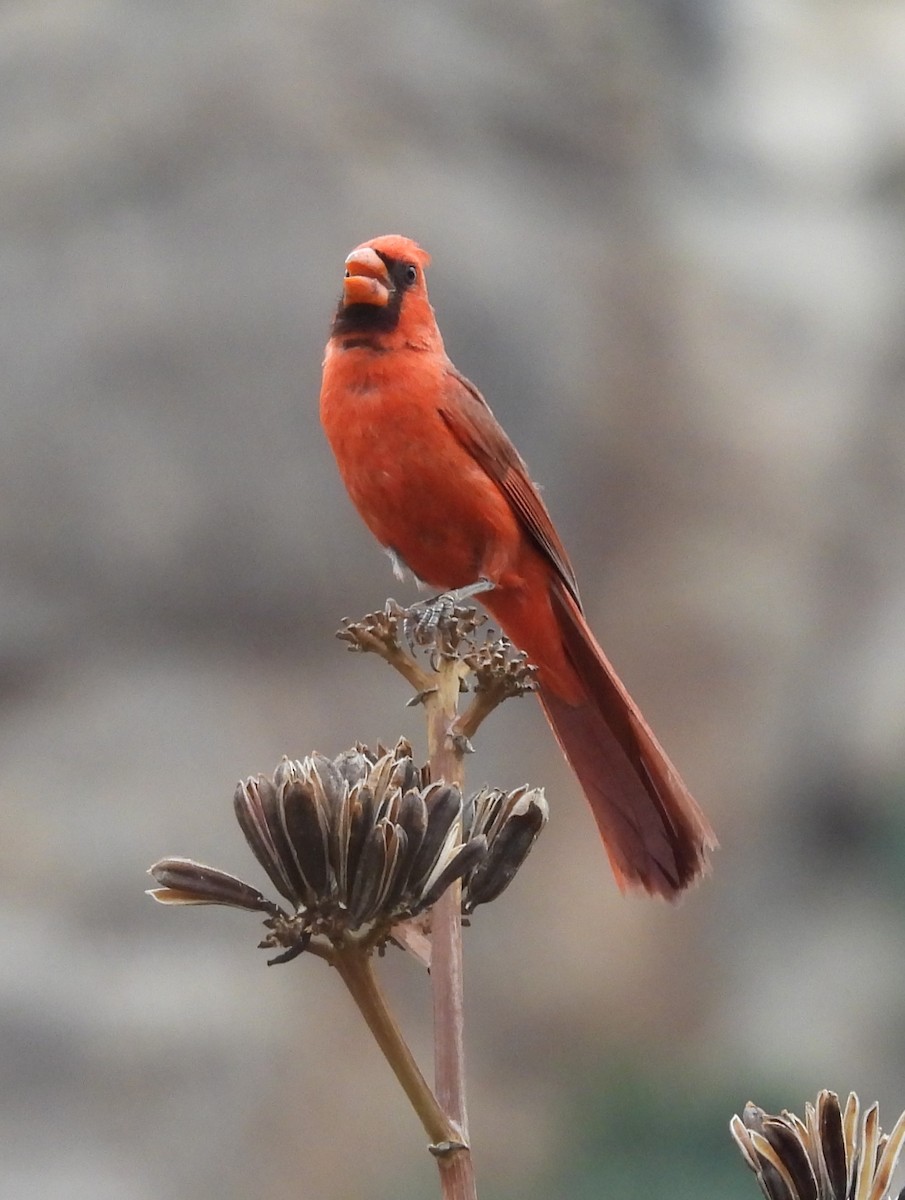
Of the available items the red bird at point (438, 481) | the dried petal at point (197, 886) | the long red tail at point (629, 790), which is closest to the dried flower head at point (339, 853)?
the dried petal at point (197, 886)

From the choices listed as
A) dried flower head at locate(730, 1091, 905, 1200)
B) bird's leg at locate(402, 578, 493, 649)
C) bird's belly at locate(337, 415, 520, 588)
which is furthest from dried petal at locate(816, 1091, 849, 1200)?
bird's belly at locate(337, 415, 520, 588)

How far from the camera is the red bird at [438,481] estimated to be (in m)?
0.91

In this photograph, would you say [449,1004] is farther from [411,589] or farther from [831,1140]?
[411,589]

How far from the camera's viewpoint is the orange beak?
0.88m

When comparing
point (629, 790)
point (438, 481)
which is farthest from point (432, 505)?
point (629, 790)

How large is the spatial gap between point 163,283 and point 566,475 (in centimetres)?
75

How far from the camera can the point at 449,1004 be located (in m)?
0.38

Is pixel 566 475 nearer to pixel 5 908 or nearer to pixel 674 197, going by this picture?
pixel 674 197

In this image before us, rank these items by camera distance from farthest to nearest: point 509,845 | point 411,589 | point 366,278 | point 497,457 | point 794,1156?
point 411,589 < point 497,457 < point 366,278 < point 509,845 < point 794,1156

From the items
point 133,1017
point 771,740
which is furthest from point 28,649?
point 771,740

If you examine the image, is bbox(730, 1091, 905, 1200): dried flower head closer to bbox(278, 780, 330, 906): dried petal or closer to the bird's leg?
bbox(278, 780, 330, 906): dried petal

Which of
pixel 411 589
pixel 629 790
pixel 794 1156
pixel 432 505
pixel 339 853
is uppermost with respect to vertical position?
pixel 411 589

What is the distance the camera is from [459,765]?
429 millimetres

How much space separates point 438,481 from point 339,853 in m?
0.57
